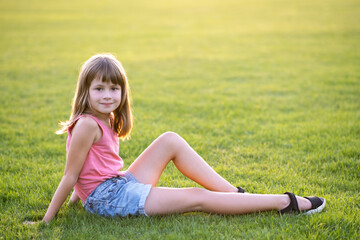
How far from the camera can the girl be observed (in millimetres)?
2926

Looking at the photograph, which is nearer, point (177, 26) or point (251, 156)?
point (251, 156)

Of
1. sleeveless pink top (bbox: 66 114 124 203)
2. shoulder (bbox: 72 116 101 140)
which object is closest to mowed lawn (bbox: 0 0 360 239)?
sleeveless pink top (bbox: 66 114 124 203)

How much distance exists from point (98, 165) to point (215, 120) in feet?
9.82

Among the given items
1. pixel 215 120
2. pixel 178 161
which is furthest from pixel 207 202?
pixel 215 120

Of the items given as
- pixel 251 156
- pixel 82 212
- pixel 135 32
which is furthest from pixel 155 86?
pixel 135 32

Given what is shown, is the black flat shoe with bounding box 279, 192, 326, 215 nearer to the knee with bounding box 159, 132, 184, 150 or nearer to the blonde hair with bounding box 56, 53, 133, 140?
the knee with bounding box 159, 132, 184, 150

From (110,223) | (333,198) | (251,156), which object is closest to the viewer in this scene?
(110,223)

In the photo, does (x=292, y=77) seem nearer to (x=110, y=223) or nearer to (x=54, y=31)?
(x=110, y=223)

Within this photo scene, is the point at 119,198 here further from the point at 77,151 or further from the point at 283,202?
the point at 283,202

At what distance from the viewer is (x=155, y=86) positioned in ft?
26.5

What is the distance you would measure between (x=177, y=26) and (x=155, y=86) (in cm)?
1166

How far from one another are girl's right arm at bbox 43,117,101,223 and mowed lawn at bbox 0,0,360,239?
0.30 m

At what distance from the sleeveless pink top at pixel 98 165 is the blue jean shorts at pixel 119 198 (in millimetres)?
53

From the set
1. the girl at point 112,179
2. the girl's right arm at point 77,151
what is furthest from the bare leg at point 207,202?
the girl's right arm at point 77,151
